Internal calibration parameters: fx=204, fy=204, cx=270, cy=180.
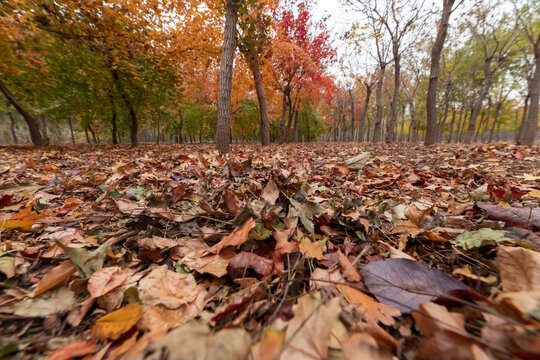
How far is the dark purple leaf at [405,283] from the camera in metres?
0.59

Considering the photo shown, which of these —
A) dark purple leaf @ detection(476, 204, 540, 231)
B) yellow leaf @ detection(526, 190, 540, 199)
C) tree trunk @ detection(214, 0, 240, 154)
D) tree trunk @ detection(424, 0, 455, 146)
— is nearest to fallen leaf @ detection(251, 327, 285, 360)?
dark purple leaf @ detection(476, 204, 540, 231)

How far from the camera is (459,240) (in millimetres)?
834

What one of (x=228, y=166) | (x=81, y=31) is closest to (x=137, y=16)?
(x=81, y=31)

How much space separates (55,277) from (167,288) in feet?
1.28

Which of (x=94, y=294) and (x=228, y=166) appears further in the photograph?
(x=228, y=166)

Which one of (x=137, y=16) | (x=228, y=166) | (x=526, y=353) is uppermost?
(x=137, y=16)

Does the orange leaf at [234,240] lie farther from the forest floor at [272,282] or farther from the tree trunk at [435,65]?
the tree trunk at [435,65]

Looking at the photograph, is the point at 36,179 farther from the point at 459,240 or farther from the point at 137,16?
the point at 137,16

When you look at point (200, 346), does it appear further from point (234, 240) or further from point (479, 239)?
point (479, 239)

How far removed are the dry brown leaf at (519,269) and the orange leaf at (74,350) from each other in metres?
1.10

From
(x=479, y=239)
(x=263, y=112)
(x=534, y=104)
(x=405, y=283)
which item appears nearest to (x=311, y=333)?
(x=405, y=283)

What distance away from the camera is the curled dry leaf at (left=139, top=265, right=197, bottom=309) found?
65 cm

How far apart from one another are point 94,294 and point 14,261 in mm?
486

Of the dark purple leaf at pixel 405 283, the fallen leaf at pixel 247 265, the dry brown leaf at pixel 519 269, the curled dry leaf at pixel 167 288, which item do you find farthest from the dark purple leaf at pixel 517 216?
the curled dry leaf at pixel 167 288
